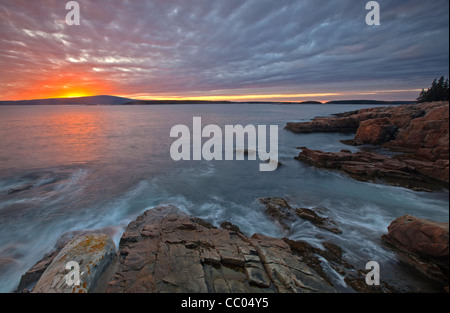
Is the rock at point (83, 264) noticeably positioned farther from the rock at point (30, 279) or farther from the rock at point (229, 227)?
the rock at point (229, 227)

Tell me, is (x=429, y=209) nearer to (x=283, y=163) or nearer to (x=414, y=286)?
(x=414, y=286)

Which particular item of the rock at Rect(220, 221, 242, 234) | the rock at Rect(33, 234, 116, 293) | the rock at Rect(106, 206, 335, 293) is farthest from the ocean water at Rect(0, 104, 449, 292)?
the rock at Rect(33, 234, 116, 293)

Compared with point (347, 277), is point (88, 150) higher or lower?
higher

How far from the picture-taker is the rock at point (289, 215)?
26.4 ft

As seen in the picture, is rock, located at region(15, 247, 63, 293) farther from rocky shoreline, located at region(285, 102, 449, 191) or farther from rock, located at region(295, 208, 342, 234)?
rocky shoreline, located at region(285, 102, 449, 191)

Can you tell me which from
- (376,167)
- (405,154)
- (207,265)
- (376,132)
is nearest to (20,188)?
(207,265)

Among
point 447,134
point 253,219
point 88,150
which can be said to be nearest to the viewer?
point 447,134

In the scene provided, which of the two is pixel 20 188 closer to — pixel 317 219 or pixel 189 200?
pixel 189 200

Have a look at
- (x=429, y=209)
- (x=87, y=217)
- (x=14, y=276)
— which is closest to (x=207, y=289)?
(x=14, y=276)

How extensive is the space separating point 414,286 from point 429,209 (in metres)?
4.91

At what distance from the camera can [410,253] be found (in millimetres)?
5598

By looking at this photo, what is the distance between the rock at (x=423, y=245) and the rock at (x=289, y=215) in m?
1.93

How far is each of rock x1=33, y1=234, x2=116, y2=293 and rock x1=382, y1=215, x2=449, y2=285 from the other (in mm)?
7962

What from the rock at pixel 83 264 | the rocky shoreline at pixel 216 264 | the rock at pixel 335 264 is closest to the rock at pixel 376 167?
the rocky shoreline at pixel 216 264
